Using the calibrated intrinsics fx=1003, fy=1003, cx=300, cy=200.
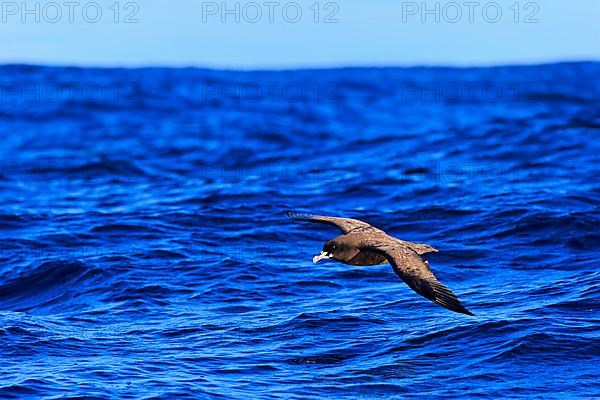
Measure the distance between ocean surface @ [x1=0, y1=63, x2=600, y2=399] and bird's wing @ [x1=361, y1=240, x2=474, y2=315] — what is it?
28.9 inches

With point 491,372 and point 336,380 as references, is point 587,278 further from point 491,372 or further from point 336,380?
point 336,380

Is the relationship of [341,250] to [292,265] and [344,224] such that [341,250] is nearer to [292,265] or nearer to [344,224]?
[344,224]

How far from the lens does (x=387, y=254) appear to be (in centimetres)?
945

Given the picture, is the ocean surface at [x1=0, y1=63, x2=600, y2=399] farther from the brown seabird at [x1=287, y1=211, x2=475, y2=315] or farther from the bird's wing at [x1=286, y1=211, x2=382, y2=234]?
the bird's wing at [x1=286, y1=211, x2=382, y2=234]

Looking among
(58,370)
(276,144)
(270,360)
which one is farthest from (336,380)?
(276,144)

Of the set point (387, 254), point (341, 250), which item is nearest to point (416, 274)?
point (387, 254)

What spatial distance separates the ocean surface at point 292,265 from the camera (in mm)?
8984

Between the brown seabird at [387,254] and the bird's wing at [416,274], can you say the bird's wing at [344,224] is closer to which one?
the brown seabird at [387,254]

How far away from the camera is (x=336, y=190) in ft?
60.1

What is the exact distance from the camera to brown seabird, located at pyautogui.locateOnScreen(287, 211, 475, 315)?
8648 millimetres

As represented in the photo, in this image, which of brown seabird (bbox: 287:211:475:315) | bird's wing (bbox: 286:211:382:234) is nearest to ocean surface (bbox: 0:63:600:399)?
brown seabird (bbox: 287:211:475:315)

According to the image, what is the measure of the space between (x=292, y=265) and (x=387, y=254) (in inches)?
154

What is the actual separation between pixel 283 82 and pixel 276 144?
3219 centimetres

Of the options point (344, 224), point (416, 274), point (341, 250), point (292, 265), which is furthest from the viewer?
point (292, 265)
